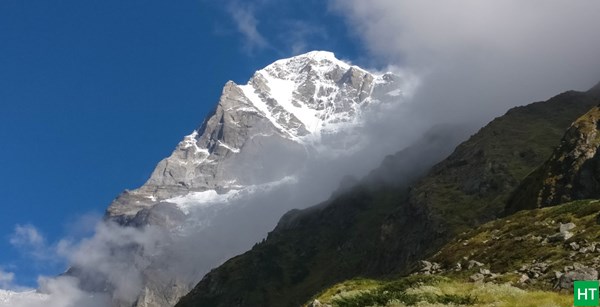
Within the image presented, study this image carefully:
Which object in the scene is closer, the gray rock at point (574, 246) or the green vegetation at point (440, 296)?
the green vegetation at point (440, 296)

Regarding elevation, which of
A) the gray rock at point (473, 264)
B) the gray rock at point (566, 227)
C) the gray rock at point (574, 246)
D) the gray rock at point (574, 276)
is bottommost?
the gray rock at point (574, 276)

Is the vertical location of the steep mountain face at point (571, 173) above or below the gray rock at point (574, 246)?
Result: above

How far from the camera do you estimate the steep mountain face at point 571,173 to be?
317 feet

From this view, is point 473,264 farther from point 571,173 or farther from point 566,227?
point 571,173

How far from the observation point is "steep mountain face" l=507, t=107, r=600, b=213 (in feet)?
317

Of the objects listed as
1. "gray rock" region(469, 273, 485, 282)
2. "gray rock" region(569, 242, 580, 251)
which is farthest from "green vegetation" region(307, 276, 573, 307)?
"gray rock" region(569, 242, 580, 251)

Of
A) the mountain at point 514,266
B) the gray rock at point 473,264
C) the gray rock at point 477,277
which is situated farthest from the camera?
the gray rock at point 473,264

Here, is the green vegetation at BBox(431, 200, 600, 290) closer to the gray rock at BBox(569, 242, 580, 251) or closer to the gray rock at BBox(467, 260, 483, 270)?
the gray rock at BBox(569, 242, 580, 251)

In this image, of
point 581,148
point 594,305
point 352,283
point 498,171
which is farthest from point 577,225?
point 498,171

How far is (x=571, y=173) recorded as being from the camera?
335 feet

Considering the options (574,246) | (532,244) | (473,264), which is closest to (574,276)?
(574,246)

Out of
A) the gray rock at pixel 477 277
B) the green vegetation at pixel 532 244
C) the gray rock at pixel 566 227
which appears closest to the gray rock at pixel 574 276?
the green vegetation at pixel 532 244

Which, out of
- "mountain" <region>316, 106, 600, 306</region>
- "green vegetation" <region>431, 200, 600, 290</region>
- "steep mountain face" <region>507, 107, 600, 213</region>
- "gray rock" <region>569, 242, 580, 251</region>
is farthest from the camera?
"steep mountain face" <region>507, 107, 600, 213</region>

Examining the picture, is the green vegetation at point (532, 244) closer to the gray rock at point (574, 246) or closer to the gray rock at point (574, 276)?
the gray rock at point (574, 246)
